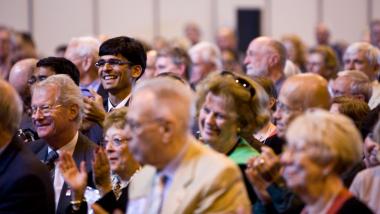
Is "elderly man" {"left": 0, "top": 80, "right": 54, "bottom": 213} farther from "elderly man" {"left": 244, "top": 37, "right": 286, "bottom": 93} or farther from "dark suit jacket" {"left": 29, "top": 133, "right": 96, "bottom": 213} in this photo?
"elderly man" {"left": 244, "top": 37, "right": 286, "bottom": 93}

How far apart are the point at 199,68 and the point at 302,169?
6.13 metres

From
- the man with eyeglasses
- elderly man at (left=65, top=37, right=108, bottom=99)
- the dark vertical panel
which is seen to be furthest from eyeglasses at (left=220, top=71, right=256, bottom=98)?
the dark vertical panel

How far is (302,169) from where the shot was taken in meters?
3.61

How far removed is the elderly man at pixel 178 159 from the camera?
3697 millimetres

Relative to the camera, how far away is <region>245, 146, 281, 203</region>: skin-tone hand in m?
4.11

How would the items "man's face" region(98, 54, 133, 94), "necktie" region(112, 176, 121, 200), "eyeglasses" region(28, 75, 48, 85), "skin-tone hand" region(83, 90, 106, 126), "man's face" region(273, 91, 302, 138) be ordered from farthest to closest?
1. "eyeglasses" region(28, 75, 48, 85)
2. "man's face" region(98, 54, 133, 94)
3. "skin-tone hand" region(83, 90, 106, 126)
4. "necktie" region(112, 176, 121, 200)
5. "man's face" region(273, 91, 302, 138)

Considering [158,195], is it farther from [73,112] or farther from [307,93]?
[73,112]

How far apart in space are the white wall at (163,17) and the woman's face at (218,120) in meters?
10.1

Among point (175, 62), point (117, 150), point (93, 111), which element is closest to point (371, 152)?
point (117, 150)

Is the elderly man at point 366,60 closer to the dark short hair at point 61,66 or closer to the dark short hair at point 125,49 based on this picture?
the dark short hair at point 125,49

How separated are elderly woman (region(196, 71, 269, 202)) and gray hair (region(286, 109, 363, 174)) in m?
0.84

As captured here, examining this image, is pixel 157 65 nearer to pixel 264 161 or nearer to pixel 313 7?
pixel 264 161

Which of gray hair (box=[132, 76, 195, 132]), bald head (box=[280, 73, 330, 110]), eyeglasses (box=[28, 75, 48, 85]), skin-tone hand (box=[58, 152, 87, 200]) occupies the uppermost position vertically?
gray hair (box=[132, 76, 195, 132])

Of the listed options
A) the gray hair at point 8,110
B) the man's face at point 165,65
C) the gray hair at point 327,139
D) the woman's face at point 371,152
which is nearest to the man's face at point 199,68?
the man's face at point 165,65
